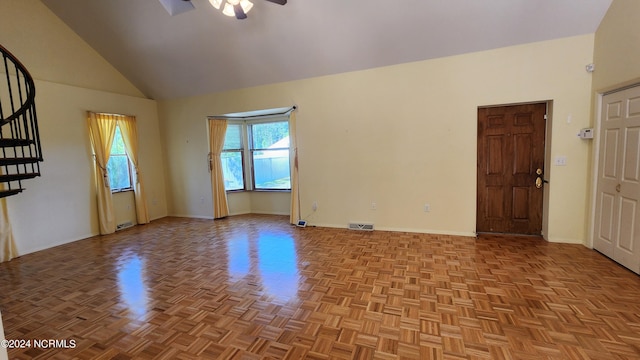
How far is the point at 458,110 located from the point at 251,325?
3.93 meters

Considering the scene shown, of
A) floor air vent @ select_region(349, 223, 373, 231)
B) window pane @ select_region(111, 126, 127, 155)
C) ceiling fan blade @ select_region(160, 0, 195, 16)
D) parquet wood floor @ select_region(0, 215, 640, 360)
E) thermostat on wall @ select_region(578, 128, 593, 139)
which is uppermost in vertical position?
ceiling fan blade @ select_region(160, 0, 195, 16)

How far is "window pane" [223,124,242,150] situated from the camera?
6328mm

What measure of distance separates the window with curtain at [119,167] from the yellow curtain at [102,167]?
0.88ft

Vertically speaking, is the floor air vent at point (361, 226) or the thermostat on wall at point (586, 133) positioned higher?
the thermostat on wall at point (586, 133)

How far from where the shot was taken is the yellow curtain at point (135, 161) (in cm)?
564

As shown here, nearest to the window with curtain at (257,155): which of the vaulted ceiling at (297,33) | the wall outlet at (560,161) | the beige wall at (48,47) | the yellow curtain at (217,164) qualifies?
the yellow curtain at (217,164)

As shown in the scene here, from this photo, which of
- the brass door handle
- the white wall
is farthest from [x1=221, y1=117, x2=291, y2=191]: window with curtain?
the white wall

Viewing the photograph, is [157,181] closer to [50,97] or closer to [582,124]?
[50,97]

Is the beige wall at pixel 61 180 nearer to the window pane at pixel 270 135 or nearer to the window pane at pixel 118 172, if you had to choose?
the window pane at pixel 118 172

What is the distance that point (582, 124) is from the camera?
3.65 meters

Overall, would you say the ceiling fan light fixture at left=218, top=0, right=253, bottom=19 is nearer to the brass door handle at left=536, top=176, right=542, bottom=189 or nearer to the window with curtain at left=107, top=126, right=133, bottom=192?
the window with curtain at left=107, top=126, right=133, bottom=192

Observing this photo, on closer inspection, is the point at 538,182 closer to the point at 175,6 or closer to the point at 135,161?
the point at 175,6

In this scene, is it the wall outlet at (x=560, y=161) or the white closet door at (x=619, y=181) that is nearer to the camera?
the white closet door at (x=619, y=181)

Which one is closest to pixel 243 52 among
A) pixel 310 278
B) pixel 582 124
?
pixel 310 278
